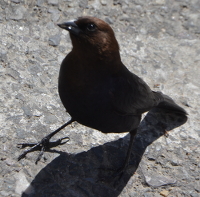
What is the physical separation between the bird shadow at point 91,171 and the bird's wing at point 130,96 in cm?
52

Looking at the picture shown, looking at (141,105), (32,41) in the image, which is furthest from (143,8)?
(141,105)

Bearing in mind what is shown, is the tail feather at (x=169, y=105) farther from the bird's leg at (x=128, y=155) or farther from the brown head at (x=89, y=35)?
the brown head at (x=89, y=35)

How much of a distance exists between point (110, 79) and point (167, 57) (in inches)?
84.4

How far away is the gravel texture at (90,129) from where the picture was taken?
396 cm

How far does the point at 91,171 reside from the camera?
4.07 m

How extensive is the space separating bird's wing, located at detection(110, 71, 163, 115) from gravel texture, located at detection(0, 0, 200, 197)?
1.75 ft

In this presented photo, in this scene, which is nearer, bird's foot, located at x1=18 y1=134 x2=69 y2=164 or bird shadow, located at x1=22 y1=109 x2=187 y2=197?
bird shadow, located at x1=22 y1=109 x2=187 y2=197

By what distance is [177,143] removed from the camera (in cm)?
457

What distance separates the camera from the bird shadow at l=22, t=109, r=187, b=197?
3797mm

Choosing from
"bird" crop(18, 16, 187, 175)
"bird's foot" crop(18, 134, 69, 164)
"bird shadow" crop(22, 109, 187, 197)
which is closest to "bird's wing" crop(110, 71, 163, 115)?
"bird" crop(18, 16, 187, 175)

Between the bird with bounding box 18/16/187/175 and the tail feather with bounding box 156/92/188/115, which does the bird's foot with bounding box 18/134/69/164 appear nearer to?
the bird with bounding box 18/16/187/175

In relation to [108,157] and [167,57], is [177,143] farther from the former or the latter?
[167,57]

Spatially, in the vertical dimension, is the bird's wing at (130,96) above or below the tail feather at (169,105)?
above

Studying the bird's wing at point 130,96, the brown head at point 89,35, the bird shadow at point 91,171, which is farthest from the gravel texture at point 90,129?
the brown head at point 89,35
